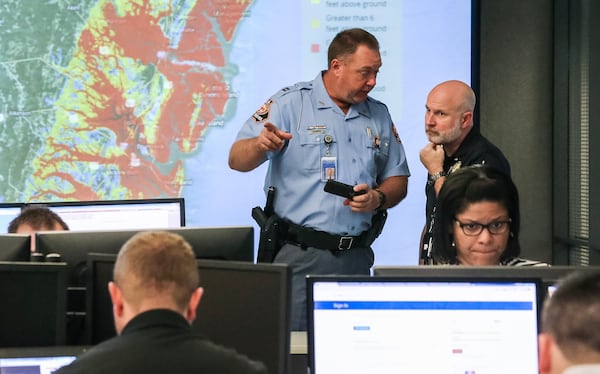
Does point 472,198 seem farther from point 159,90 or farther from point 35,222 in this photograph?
point 159,90

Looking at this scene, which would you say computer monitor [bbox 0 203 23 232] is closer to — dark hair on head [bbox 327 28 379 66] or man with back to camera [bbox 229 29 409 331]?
man with back to camera [bbox 229 29 409 331]

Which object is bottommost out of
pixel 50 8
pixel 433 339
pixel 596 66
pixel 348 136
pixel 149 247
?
pixel 433 339

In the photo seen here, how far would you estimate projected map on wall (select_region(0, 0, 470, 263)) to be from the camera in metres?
5.48

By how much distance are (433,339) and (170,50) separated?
3.78 m

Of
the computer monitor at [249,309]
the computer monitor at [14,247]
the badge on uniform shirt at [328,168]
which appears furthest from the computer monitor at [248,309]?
the badge on uniform shirt at [328,168]

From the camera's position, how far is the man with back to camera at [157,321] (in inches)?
66.2

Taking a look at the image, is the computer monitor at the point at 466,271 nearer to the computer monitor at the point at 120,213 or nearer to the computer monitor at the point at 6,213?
the computer monitor at the point at 120,213

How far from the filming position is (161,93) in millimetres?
5523

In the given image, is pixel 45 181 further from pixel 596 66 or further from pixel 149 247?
pixel 149 247

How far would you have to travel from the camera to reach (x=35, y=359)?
6.85 feet

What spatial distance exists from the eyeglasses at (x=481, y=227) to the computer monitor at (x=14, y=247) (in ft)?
3.95

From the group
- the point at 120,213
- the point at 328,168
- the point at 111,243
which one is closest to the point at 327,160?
the point at 328,168

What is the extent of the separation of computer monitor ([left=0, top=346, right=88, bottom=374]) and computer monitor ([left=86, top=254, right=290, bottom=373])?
0.29 m

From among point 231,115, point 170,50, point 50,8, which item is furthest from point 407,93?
point 50,8
